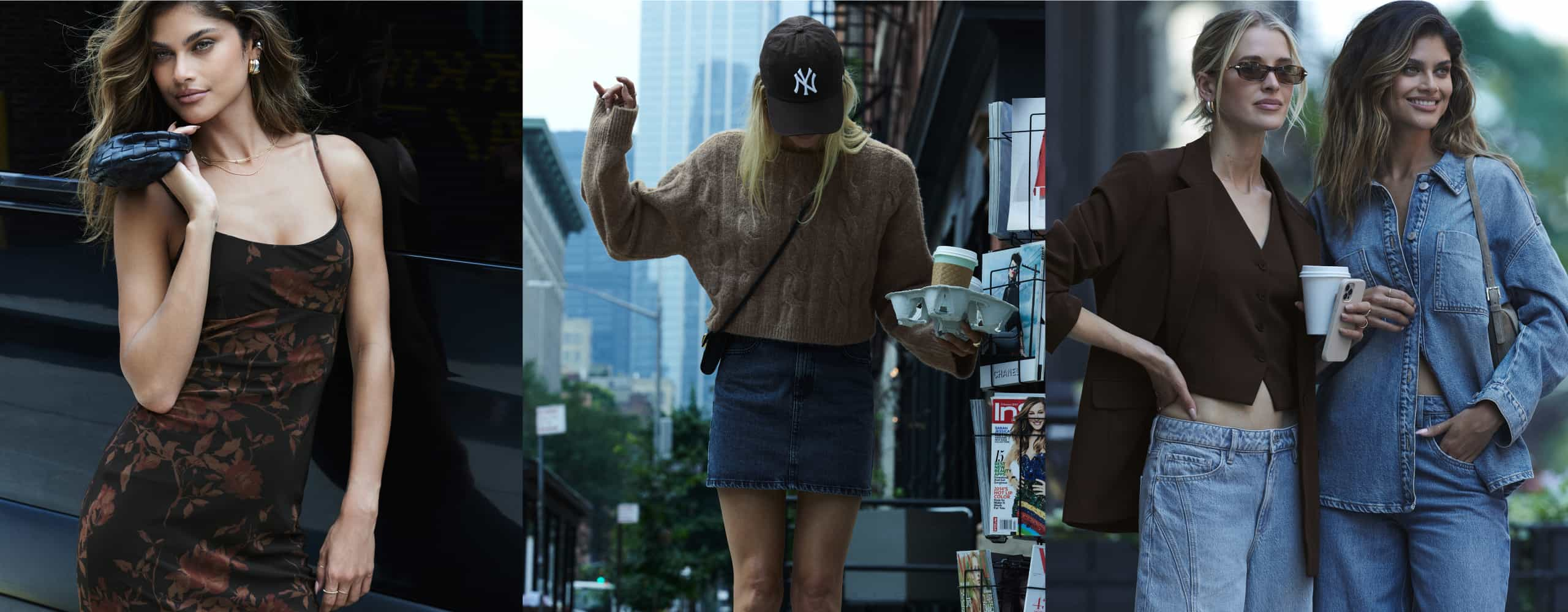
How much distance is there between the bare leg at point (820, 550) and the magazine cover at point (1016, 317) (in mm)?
501

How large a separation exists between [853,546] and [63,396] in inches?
109

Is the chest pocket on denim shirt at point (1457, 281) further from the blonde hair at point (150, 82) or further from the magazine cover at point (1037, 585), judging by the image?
the blonde hair at point (150, 82)

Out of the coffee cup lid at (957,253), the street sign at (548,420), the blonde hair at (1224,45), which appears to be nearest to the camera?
the coffee cup lid at (957,253)

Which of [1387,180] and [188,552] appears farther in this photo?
[1387,180]

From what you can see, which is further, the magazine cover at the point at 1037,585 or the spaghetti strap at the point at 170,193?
Result: the magazine cover at the point at 1037,585

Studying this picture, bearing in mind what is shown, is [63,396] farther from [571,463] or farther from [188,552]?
[571,463]

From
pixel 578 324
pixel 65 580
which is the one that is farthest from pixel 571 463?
pixel 65 580

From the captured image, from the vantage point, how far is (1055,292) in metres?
3.00

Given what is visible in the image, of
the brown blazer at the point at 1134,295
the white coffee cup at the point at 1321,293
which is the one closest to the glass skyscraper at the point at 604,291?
the brown blazer at the point at 1134,295

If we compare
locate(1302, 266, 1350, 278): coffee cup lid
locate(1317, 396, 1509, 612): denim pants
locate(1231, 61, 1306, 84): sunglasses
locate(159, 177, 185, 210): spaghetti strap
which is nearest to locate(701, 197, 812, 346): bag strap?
locate(1231, 61, 1306, 84): sunglasses

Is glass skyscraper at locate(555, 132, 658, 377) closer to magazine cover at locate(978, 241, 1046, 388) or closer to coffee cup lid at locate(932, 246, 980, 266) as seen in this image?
coffee cup lid at locate(932, 246, 980, 266)

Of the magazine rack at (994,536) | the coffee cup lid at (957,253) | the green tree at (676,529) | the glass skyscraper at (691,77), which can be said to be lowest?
the green tree at (676,529)

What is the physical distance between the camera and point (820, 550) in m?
3.15

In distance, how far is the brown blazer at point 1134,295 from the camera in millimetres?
3059
